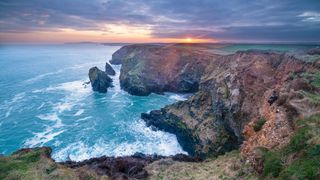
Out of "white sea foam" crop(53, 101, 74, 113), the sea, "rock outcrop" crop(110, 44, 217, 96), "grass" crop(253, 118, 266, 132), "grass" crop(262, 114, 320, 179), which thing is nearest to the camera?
"grass" crop(262, 114, 320, 179)

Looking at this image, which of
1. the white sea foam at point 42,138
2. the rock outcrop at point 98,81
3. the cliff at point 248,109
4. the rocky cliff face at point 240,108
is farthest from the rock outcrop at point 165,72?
the white sea foam at point 42,138

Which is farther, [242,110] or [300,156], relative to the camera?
[242,110]

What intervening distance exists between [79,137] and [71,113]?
54.7ft

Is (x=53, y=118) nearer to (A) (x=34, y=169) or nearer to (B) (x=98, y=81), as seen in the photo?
(B) (x=98, y=81)

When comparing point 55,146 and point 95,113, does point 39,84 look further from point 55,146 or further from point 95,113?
point 55,146

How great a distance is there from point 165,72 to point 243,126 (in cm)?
5759

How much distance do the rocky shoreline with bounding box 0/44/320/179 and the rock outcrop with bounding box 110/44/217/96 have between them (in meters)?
21.2

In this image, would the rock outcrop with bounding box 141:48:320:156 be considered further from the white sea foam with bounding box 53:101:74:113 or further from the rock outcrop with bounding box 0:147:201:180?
the white sea foam with bounding box 53:101:74:113

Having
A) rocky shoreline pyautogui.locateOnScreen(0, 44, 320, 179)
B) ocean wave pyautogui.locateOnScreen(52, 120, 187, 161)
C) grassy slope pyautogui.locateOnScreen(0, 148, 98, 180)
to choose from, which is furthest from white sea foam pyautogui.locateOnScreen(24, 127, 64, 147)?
grassy slope pyautogui.locateOnScreen(0, 148, 98, 180)

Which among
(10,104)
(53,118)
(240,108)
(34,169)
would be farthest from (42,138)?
(240,108)

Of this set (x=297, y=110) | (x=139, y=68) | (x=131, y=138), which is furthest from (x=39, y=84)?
(x=297, y=110)

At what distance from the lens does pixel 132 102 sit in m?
73.3

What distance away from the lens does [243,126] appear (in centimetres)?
3297

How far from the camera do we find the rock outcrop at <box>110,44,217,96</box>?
82.8 metres
